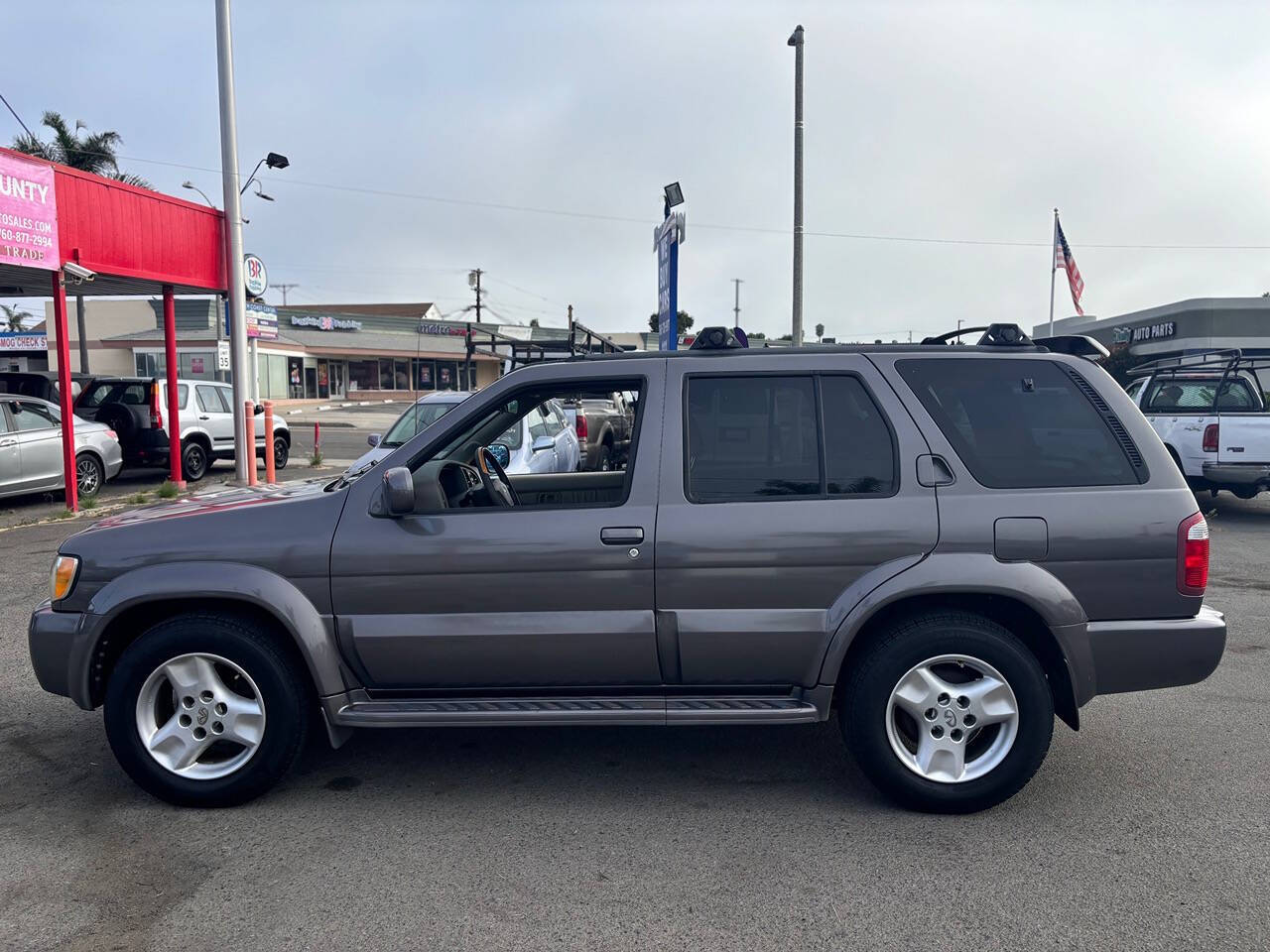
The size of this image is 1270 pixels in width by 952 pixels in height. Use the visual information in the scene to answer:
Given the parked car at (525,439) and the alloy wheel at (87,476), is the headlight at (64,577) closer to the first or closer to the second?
the parked car at (525,439)

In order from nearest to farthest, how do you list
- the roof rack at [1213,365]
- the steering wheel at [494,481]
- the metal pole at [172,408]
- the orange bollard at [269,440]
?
the steering wheel at [494,481], the roof rack at [1213,365], the metal pole at [172,408], the orange bollard at [269,440]

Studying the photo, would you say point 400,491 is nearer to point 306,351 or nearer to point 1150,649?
point 1150,649

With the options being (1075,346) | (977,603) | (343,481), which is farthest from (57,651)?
(1075,346)

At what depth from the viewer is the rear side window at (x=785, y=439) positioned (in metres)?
3.87

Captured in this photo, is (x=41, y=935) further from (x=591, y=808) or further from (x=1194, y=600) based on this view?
(x=1194, y=600)

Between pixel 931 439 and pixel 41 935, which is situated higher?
pixel 931 439

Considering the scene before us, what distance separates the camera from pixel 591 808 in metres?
3.91

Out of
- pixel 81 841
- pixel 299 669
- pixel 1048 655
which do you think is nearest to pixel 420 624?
pixel 299 669

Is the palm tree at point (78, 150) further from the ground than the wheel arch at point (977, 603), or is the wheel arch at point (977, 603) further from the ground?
the palm tree at point (78, 150)

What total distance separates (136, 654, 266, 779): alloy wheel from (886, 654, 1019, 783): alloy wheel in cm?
256

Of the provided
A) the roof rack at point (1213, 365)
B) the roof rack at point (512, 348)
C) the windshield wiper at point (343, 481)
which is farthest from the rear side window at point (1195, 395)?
the windshield wiper at point (343, 481)

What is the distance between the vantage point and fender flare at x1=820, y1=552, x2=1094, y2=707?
3705 mm

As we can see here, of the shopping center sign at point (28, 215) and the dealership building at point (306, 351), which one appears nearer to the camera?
the shopping center sign at point (28, 215)

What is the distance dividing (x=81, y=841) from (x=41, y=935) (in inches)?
26.1
